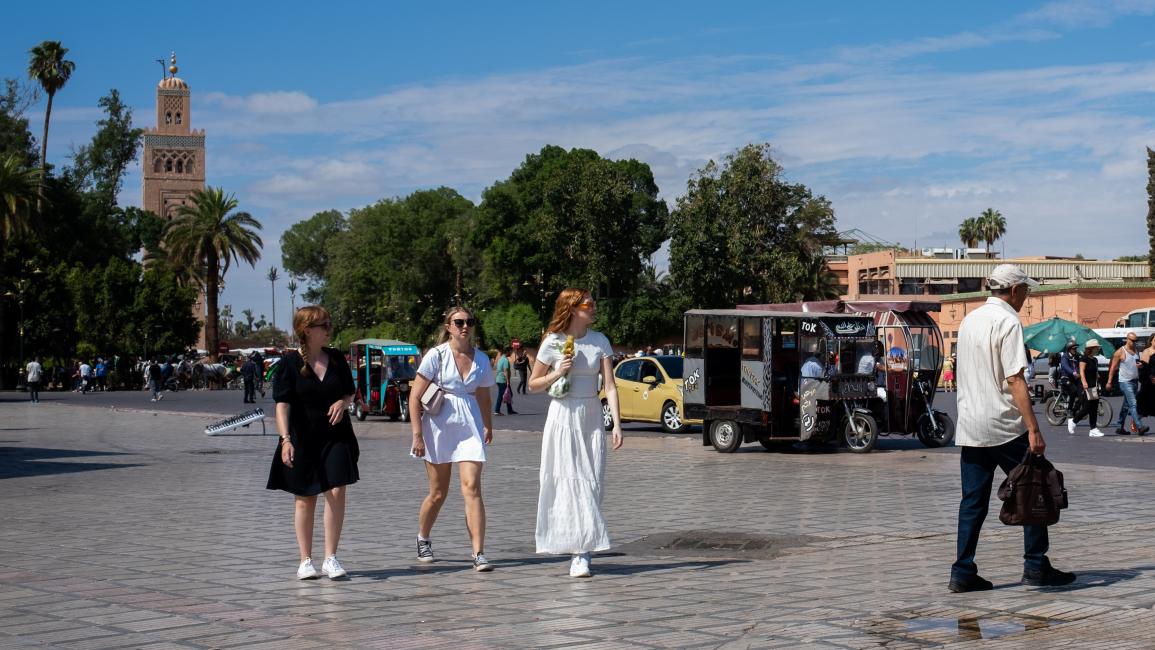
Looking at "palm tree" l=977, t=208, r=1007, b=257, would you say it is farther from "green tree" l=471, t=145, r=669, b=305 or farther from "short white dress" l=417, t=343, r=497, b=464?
"short white dress" l=417, t=343, r=497, b=464

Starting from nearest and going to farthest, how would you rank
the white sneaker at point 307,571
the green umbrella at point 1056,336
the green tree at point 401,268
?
the white sneaker at point 307,571
the green umbrella at point 1056,336
the green tree at point 401,268

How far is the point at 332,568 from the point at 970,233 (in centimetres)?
11939

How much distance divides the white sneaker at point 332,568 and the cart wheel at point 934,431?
15063mm

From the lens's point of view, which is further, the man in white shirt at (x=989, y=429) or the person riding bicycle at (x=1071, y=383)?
the person riding bicycle at (x=1071, y=383)

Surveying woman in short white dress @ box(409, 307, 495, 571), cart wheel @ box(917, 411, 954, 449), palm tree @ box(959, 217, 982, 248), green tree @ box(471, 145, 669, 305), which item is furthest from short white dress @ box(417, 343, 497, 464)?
palm tree @ box(959, 217, 982, 248)

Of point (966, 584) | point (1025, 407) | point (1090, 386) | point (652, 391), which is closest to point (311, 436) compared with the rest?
point (966, 584)

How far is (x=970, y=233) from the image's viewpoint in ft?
401

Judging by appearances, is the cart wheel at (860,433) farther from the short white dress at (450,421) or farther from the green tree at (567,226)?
the green tree at (567,226)

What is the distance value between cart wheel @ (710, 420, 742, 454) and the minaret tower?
5303 inches

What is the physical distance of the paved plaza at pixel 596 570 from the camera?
273 inches

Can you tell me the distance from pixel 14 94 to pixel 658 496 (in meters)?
76.0

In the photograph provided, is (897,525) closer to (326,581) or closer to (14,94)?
(326,581)

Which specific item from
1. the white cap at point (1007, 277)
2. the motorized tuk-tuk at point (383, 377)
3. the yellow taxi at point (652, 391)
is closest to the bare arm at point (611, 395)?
the white cap at point (1007, 277)

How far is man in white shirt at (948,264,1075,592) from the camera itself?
26.0 feet
